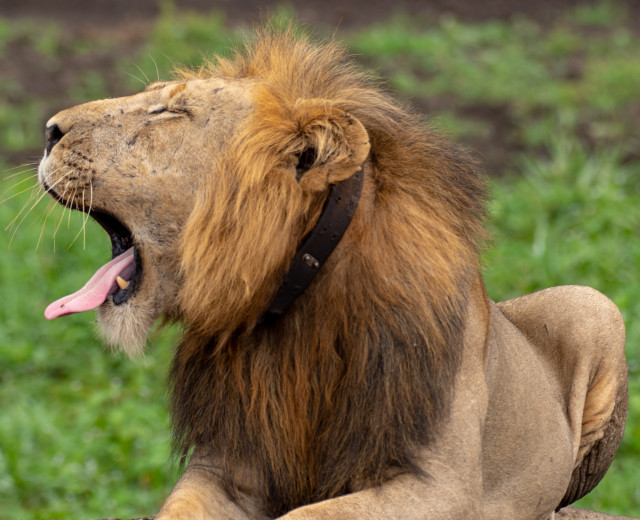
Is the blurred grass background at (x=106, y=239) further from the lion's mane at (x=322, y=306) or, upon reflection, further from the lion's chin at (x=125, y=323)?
the lion's mane at (x=322, y=306)

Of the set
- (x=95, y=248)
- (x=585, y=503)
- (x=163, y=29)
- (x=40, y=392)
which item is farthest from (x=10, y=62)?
(x=585, y=503)

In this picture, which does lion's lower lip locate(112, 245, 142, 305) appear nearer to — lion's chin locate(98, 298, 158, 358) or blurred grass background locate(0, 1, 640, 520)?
lion's chin locate(98, 298, 158, 358)

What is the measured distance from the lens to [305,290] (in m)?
2.38

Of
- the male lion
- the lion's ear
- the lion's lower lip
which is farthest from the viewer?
the lion's lower lip

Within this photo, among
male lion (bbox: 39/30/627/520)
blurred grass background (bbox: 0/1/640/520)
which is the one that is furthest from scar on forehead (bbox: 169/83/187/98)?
blurred grass background (bbox: 0/1/640/520)

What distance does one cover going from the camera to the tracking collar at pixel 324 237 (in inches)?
91.4

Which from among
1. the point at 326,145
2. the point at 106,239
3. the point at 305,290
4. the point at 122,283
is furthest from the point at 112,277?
the point at 106,239

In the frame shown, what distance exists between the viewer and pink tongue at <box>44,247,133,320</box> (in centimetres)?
246

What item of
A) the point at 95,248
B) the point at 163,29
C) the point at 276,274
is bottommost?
the point at 95,248

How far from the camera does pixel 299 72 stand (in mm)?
2549

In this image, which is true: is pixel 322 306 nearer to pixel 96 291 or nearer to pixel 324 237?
pixel 324 237

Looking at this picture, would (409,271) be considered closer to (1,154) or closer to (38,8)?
(1,154)

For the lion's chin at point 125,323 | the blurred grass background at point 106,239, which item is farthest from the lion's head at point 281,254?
the blurred grass background at point 106,239

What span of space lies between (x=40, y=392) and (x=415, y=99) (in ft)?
12.4
